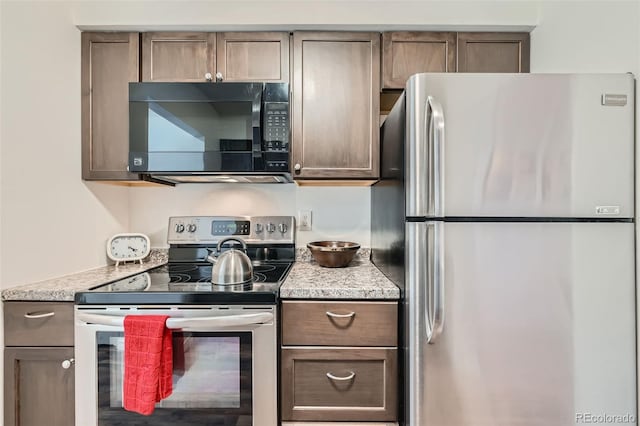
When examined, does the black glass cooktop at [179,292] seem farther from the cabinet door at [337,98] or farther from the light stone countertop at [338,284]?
the cabinet door at [337,98]

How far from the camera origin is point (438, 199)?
3.68ft

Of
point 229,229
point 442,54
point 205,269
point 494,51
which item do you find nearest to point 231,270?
point 205,269

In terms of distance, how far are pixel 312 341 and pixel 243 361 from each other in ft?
0.94

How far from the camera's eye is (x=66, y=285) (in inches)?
54.9

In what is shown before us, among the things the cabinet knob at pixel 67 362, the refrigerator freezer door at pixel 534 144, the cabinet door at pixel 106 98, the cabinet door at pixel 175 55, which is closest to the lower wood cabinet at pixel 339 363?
the refrigerator freezer door at pixel 534 144

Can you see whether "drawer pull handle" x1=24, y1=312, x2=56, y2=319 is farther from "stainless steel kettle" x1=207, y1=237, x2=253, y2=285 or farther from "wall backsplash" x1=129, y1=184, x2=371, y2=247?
"wall backsplash" x1=129, y1=184, x2=371, y2=247

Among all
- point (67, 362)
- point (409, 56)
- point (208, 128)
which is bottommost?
point (67, 362)

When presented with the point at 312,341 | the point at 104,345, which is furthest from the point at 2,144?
the point at 312,341

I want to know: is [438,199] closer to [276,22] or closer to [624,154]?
[624,154]

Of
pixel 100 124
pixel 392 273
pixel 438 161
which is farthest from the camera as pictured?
pixel 100 124

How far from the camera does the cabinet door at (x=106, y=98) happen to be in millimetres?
1678

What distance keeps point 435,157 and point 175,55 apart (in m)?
1.43

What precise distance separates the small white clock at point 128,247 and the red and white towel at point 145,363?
0.74m

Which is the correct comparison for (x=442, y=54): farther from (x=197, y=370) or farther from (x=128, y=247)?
(x=128, y=247)
